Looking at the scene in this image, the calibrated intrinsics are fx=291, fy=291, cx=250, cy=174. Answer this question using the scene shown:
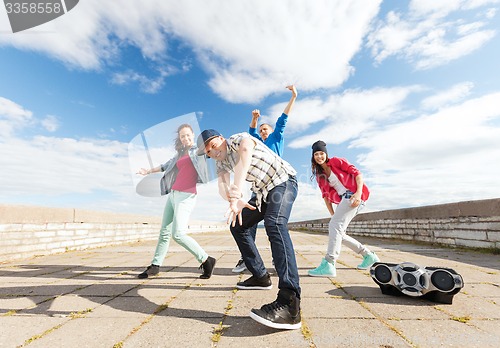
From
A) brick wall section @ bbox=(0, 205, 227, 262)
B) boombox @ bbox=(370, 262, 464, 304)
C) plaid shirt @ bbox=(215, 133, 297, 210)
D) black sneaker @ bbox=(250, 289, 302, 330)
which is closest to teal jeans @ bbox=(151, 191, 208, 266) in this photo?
plaid shirt @ bbox=(215, 133, 297, 210)

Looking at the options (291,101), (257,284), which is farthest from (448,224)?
(257,284)

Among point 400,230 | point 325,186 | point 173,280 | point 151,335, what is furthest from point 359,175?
point 400,230

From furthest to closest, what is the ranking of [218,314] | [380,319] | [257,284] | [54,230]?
1. [54,230]
2. [257,284]
3. [218,314]
4. [380,319]

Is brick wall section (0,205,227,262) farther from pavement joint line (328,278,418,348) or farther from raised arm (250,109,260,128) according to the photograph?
pavement joint line (328,278,418,348)

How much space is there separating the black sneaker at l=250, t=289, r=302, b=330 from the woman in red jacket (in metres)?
1.68

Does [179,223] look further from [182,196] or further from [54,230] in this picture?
[54,230]

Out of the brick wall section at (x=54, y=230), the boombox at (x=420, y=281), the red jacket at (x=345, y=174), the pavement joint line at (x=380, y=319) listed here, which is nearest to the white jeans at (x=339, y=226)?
the red jacket at (x=345, y=174)

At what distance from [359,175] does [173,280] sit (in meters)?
2.55

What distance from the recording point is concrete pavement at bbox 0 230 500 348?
1718mm

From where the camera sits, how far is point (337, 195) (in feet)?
12.6

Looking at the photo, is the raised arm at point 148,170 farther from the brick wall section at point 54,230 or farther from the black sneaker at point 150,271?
the brick wall section at point 54,230

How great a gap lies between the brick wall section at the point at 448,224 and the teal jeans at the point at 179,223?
18.2ft

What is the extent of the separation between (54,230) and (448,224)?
8.76 meters

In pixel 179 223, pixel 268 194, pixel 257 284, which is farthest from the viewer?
pixel 179 223
